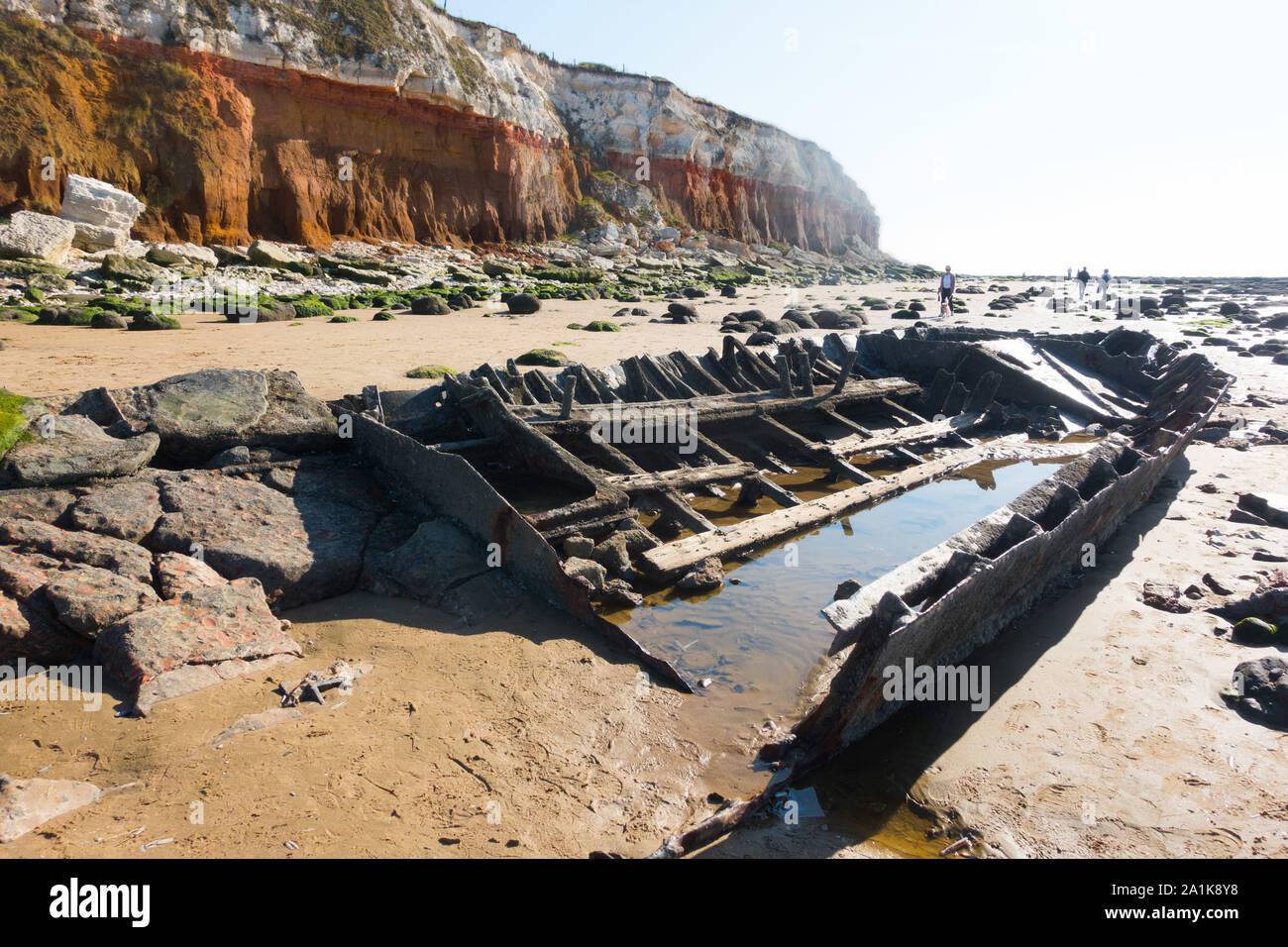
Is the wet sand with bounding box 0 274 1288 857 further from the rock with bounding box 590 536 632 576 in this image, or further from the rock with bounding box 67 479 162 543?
the rock with bounding box 67 479 162 543

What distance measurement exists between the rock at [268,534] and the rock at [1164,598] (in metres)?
5.12

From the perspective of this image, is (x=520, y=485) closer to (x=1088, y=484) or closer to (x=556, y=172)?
(x=1088, y=484)

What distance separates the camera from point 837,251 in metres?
82.3

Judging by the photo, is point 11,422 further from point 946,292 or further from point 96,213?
point 946,292

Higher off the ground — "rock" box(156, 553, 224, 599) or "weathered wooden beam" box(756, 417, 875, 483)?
"weathered wooden beam" box(756, 417, 875, 483)

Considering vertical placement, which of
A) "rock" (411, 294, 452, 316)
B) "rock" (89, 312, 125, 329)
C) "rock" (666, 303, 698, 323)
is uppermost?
"rock" (666, 303, 698, 323)

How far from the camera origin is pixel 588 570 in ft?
16.2

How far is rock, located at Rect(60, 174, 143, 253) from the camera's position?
19328mm

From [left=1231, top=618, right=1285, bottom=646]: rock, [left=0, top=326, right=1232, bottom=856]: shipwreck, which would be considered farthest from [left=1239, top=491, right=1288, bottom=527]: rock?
[left=1231, top=618, right=1285, bottom=646]: rock

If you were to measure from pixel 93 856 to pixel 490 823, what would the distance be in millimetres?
1343

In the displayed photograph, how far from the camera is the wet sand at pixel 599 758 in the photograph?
111 inches

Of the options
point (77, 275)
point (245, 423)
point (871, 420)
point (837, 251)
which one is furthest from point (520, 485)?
point (837, 251)

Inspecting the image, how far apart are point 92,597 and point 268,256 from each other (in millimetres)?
21363

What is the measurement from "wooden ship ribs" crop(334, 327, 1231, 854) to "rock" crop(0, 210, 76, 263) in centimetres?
1618
